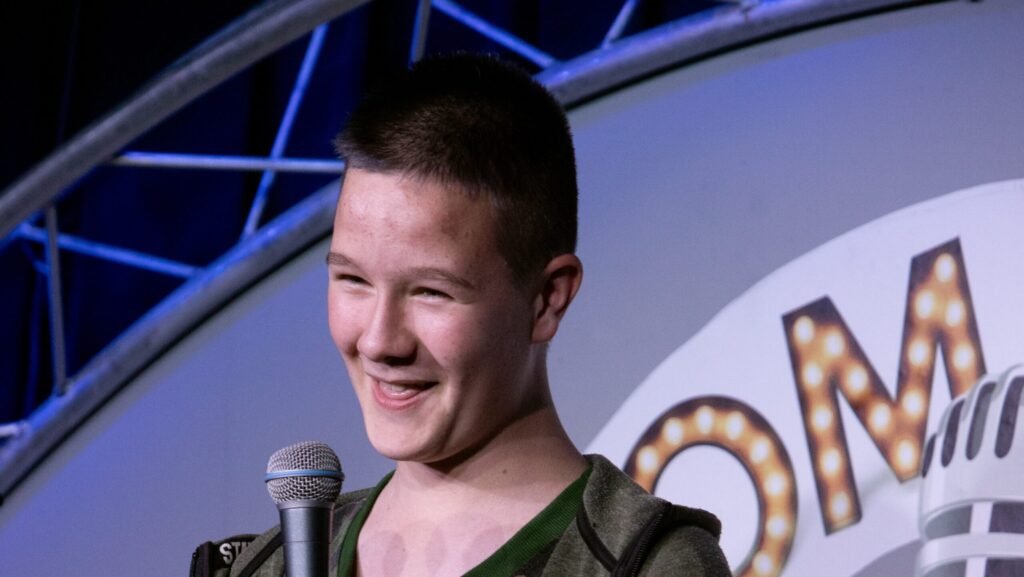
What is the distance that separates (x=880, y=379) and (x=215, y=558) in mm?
2238

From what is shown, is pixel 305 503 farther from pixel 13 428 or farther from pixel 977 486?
pixel 13 428

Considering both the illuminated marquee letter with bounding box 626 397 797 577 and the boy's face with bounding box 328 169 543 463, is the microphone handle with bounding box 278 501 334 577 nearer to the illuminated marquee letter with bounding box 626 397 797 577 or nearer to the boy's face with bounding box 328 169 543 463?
the boy's face with bounding box 328 169 543 463

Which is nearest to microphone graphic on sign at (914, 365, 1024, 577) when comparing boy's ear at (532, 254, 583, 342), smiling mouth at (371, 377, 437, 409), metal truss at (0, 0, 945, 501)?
metal truss at (0, 0, 945, 501)

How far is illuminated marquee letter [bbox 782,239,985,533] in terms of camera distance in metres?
3.19

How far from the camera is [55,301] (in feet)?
12.2

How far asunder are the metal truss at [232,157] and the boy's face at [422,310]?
7.25ft

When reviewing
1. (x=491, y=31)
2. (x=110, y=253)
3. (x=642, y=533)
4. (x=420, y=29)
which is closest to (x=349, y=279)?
(x=642, y=533)

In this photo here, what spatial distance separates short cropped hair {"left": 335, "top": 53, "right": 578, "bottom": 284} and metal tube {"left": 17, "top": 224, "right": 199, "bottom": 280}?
2.74m

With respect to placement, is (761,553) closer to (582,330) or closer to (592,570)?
(582,330)

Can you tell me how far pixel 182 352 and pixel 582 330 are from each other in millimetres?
1269

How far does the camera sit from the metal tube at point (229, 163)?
142 inches

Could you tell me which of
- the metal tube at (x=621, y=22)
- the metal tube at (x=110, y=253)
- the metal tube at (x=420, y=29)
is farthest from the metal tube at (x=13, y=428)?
the metal tube at (x=621, y=22)

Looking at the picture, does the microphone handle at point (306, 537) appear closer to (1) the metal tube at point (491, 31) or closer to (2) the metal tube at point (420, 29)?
(2) the metal tube at point (420, 29)

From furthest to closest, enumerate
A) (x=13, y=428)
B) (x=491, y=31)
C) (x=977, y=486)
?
(x=13, y=428), (x=491, y=31), (x=977, y=486)
